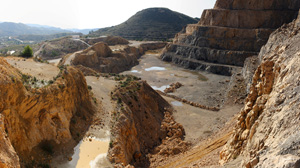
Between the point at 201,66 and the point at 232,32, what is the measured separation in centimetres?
1103

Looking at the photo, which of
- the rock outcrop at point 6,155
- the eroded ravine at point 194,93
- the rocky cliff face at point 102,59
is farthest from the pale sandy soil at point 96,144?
the rocky cliff face at point 102,59

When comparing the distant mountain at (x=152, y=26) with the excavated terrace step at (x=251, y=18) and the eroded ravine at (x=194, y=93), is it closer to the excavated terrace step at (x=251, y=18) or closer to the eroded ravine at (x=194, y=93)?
the eroded ravine at (x=194, y=93)

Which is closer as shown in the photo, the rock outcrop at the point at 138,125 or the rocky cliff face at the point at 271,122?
the rocky cliff face at the point at 271,122

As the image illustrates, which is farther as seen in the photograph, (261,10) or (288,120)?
(261,10)

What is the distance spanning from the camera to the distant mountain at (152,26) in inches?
4031

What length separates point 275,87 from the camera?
9.59 m

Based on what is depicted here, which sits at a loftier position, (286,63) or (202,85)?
Result: (286,63)

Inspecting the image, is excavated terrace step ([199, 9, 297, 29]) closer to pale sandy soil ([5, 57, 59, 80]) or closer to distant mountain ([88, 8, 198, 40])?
distant mountain ([88, 8, 198, 40])

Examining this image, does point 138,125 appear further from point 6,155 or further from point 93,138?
point 6,155

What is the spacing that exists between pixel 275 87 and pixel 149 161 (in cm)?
1156

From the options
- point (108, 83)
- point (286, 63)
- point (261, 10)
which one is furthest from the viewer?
point (261, 10)

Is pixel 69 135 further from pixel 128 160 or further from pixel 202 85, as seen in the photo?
pixel 202 85

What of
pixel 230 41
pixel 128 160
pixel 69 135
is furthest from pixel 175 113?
pixel 230 41

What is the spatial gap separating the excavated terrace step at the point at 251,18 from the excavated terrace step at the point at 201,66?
39.3 ft
